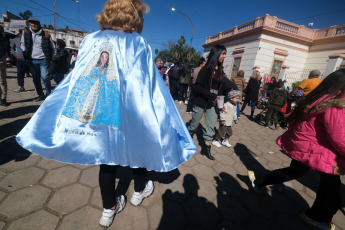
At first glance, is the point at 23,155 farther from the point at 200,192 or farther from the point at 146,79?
the point at 200,192

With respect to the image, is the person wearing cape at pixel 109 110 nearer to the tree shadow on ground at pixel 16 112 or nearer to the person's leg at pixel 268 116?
the tree shadow on ground at pixel 16 112

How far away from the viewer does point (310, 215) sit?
1896 mm

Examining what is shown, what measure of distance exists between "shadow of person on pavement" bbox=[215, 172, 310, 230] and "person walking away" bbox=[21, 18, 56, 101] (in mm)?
5447

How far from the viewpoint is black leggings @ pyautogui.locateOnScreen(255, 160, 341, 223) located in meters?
1.67

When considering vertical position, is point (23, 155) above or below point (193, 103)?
below

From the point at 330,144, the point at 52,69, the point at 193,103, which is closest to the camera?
the point at 330,144

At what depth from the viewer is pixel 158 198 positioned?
2029mm

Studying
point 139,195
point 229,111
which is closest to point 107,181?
point 139,195

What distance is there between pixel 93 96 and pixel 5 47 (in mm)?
4419

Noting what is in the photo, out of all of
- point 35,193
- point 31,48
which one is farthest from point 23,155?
point 31,48

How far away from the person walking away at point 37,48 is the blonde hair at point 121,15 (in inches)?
177

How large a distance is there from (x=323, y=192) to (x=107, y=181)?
7.19ft

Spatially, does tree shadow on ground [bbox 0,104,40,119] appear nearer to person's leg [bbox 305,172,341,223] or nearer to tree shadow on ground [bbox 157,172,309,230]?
tree shadow on ground [bbox 157,172,309,230]

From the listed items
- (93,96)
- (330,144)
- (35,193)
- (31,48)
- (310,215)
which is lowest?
(35,193)
